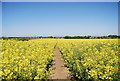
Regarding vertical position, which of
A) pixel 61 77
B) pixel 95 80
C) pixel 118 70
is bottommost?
pixel 61 77

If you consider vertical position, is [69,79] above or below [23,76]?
below

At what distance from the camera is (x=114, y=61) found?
526 cm

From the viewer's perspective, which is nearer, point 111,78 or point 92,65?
point 111,78

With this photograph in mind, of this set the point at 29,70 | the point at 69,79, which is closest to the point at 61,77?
the point at 69,79

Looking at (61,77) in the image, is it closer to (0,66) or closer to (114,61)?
(114,61)

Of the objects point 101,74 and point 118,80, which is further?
point 101,74

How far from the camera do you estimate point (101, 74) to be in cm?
431

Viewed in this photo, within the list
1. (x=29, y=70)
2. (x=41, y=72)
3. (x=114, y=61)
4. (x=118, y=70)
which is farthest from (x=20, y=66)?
(x=114, y=61)

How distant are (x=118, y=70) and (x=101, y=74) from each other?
1.68ft

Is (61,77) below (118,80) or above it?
below

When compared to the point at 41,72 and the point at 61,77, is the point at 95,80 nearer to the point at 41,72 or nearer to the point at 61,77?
the point at 41,72

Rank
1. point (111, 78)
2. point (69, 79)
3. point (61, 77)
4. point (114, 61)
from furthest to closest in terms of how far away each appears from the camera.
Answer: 1. point (61, 77)
2. point (69, 79)
3. point (114, 61)
4. point (111, 78)

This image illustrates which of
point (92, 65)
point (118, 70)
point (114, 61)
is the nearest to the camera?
point (118, 70)

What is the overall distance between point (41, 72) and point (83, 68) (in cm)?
172
